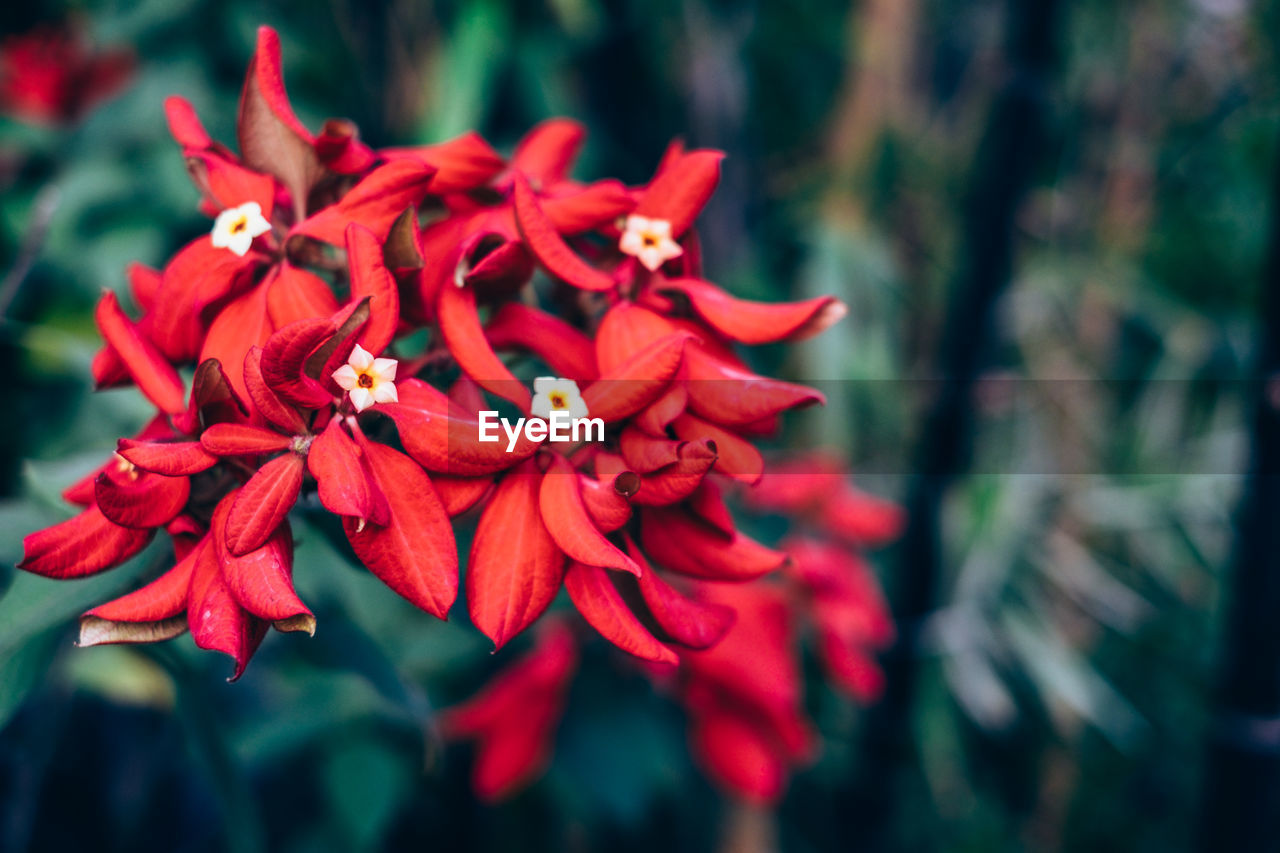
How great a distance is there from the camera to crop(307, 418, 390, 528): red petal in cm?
22

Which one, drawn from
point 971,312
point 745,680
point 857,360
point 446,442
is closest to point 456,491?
point 446,442

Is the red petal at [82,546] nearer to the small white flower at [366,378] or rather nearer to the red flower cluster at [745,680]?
the small white flower at [366,378]

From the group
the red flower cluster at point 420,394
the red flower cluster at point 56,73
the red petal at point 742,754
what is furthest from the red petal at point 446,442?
the red flower cluster at point 56,73

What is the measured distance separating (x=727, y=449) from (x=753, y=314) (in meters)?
0.06

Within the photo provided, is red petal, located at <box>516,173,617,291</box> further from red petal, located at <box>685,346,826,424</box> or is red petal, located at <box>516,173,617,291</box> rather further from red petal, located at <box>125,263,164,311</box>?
red petal, located at <box>125,263,164,311</box>

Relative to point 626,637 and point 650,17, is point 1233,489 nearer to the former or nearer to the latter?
point 650,17

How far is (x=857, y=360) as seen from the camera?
104 centimetres

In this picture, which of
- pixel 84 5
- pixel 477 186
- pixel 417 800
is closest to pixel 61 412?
pixel 84 5

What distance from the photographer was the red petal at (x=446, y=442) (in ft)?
0.81

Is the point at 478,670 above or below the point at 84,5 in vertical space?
below

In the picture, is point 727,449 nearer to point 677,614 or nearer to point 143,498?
point 677,614

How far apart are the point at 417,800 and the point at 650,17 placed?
909 millimetres

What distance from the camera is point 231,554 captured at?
0.23 meters

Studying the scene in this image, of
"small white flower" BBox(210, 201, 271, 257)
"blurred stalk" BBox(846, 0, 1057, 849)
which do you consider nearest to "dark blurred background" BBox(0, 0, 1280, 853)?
"blurred stalk" BBox(846, 0, 1057, 849)
